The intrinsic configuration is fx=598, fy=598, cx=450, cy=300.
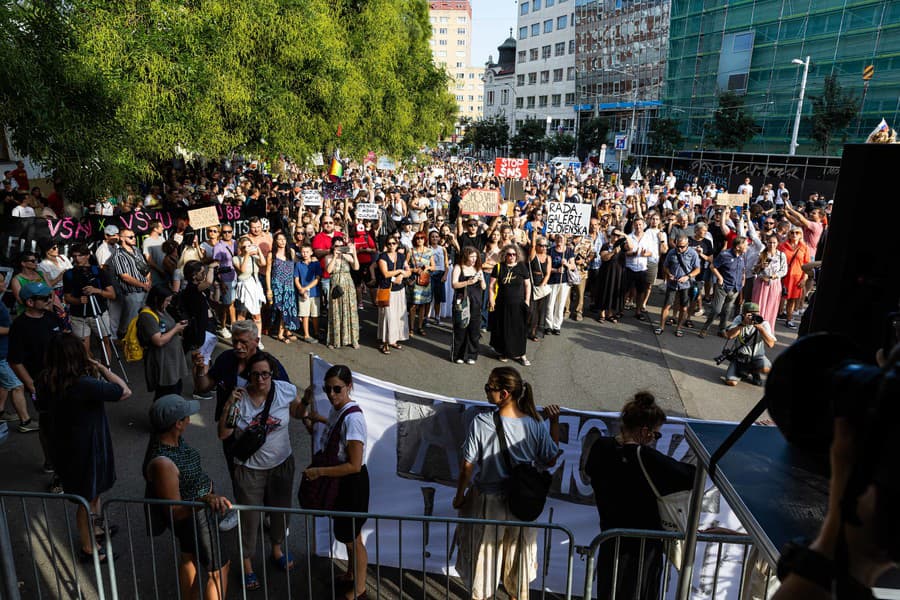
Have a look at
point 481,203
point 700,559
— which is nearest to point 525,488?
point 700,559

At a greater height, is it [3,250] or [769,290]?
[3,250]

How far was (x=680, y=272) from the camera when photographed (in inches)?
402

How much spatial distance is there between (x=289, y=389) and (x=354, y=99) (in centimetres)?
1561

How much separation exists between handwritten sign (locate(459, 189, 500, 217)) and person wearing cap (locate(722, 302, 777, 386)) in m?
5.96

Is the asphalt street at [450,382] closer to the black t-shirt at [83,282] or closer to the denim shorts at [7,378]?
the denim shorts at [7,378]

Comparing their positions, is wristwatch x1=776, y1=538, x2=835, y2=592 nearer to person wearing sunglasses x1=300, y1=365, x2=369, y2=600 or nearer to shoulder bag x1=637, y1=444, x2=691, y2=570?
shoulder bag x1=637, y1=444, x2=691, y2=570

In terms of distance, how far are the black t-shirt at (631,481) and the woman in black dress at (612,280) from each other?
309 inches

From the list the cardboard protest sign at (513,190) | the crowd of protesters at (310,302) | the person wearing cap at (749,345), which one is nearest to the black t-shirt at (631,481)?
the crowd of protesters at (310,302)

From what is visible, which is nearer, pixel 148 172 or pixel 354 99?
pixel 148 172

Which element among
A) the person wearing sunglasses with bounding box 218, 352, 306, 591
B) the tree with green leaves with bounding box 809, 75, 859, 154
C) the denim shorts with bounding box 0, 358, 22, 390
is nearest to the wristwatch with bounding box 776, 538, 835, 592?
the person wearing sunglasses with bounding box 218, 352, 306, 591

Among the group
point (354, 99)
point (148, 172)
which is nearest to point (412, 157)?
point (354, 99)

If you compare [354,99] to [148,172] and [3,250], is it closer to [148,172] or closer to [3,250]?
[148,172]

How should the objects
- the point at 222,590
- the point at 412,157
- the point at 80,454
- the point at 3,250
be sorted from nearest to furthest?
the point at 222,590 → the point at 80,454 → the point at 3,250 → the point at 412,157

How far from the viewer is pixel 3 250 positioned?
946 centimetres
